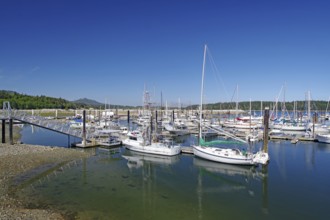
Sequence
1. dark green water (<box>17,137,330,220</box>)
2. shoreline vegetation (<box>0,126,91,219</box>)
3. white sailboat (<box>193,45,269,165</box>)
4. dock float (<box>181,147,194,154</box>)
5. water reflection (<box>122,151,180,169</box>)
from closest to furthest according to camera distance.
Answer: shoreline vegetation (<box>0,126,91,219</box>)
dark green water (<box>17,137,330,220</box>)
white sailboat (<box>193,45,269,165</box>)
water reflection (<box>122,151,180,169</box>)
dock float (<box>181,147,194,154</box>)

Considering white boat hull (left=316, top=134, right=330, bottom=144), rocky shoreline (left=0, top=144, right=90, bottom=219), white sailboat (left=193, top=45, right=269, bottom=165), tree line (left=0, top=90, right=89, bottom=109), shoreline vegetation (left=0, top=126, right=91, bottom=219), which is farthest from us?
tree line (left=0, top=90, right=89, bottom=109)

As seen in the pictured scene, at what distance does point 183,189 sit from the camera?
2498cm

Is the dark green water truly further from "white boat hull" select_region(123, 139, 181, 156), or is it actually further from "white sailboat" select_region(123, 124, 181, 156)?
"white sailboat" select_region(123, 124, 181, 156)

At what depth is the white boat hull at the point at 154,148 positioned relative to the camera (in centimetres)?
4028

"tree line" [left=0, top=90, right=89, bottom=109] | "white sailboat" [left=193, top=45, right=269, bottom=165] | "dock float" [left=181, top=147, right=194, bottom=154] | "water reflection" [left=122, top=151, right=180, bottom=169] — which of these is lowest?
A: "water reflection" [left=122, top=151, right=180, bottom=169]

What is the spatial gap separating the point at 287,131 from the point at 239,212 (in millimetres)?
62317

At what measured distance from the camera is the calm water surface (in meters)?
19.6

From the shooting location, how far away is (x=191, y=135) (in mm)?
67250

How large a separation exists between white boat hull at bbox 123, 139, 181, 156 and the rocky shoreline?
7625 millimetres

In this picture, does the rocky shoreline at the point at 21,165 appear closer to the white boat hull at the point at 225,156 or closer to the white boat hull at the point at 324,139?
the white boat hull at the point at 225,156

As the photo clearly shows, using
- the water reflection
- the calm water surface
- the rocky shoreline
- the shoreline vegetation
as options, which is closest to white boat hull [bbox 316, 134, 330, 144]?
the calm water surface

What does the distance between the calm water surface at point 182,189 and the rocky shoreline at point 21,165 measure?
1.23m

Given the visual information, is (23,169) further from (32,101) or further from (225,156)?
(32,101)

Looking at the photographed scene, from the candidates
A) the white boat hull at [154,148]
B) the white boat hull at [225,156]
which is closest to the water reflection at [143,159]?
the white boat hull at [154,148]
